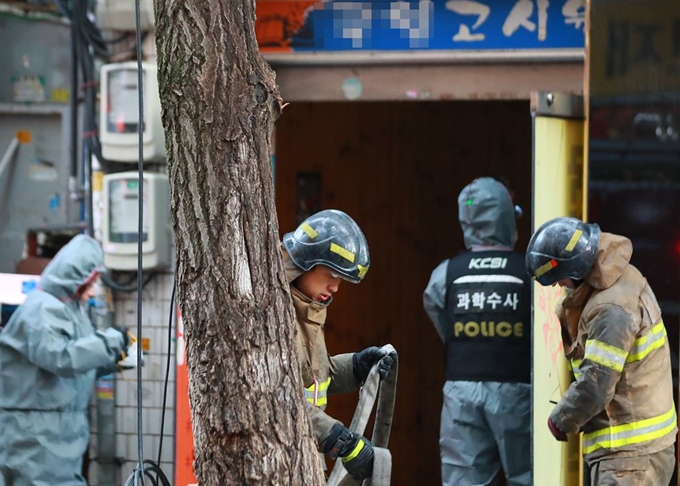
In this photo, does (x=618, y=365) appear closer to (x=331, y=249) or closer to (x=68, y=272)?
(x=331, y=249)

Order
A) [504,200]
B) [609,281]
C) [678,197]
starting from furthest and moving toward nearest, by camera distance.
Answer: [504,200] → [678,197] → [609,281]

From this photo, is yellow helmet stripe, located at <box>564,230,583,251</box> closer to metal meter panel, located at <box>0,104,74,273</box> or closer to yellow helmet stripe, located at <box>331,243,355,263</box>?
yellow helmet stripe, located at <box>331,243,355,263</box>

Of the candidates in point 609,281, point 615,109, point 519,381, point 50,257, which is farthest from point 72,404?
point 615,109

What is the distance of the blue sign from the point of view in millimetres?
6906

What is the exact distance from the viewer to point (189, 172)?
11.5ft

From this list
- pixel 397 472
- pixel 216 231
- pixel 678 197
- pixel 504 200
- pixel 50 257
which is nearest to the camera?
pixel 216 231

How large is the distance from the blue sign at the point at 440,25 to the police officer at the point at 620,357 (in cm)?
188

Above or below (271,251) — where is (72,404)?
below

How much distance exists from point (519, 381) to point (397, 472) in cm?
245

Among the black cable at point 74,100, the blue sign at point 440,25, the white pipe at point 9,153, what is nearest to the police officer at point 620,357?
the blue sign at point 440,25

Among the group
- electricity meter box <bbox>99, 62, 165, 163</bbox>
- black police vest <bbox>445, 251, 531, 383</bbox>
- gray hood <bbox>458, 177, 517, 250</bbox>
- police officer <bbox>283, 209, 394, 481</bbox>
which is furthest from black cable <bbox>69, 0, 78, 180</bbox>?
police officer <bbox>283, 209, 394, 481</bbox>

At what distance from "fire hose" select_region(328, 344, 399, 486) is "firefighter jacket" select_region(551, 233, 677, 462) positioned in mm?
848

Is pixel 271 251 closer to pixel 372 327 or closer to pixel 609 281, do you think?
pixel 609 281

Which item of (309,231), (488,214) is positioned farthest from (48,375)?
(488,214)
